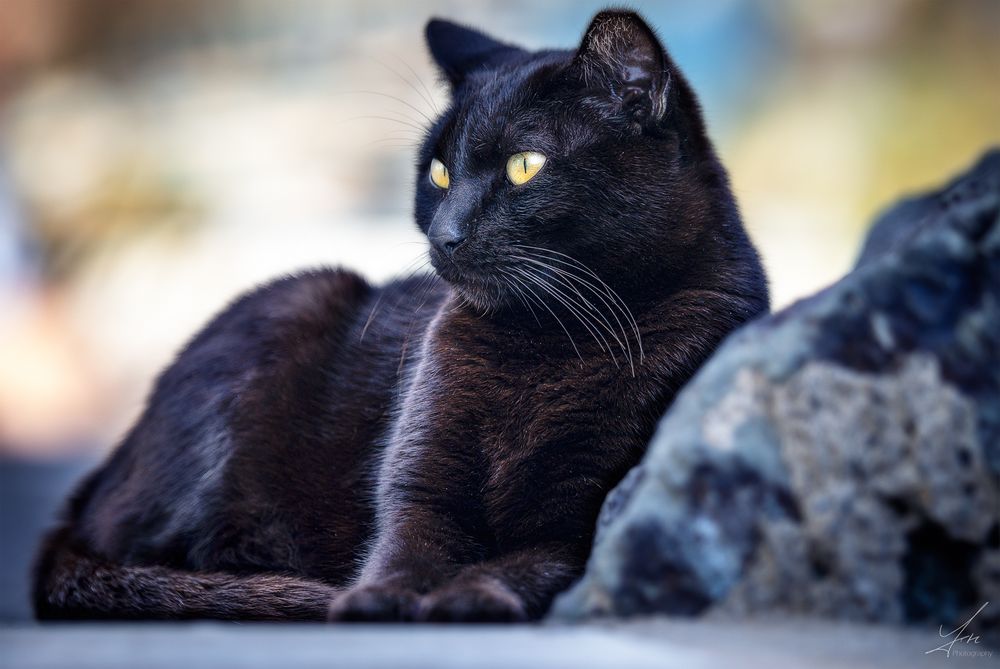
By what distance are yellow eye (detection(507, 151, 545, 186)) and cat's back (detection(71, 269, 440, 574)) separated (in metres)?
0.48

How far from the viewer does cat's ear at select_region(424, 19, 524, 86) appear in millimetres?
2092

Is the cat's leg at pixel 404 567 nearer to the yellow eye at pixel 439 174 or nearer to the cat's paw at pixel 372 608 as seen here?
the cat's paw at pixel 372 608

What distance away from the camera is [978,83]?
12.3 ft

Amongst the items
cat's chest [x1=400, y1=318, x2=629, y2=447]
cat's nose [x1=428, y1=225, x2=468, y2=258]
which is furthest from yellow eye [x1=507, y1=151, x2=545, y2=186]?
cat's chest [x1=400, y1=318, x2=629, y2=447]

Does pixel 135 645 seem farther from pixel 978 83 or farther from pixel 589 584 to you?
pixel 978 83

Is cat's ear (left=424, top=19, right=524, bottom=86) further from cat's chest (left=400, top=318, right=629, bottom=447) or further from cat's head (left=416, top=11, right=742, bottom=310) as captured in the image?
cat's chest (left=400, top=318, right=629, bottom=447)

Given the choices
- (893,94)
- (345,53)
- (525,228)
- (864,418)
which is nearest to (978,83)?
(893,94)

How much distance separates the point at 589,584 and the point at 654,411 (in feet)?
1.34

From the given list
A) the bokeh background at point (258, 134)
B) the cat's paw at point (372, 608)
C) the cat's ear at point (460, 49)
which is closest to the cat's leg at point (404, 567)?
the cat's paw at point (372, 608)

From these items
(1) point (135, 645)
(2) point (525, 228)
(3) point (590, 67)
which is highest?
(3) point (590, 67)

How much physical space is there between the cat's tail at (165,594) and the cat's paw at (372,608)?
0.31 meters

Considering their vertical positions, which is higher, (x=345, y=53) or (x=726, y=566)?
(x=345, y=53)

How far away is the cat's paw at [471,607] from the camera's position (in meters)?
1.30
